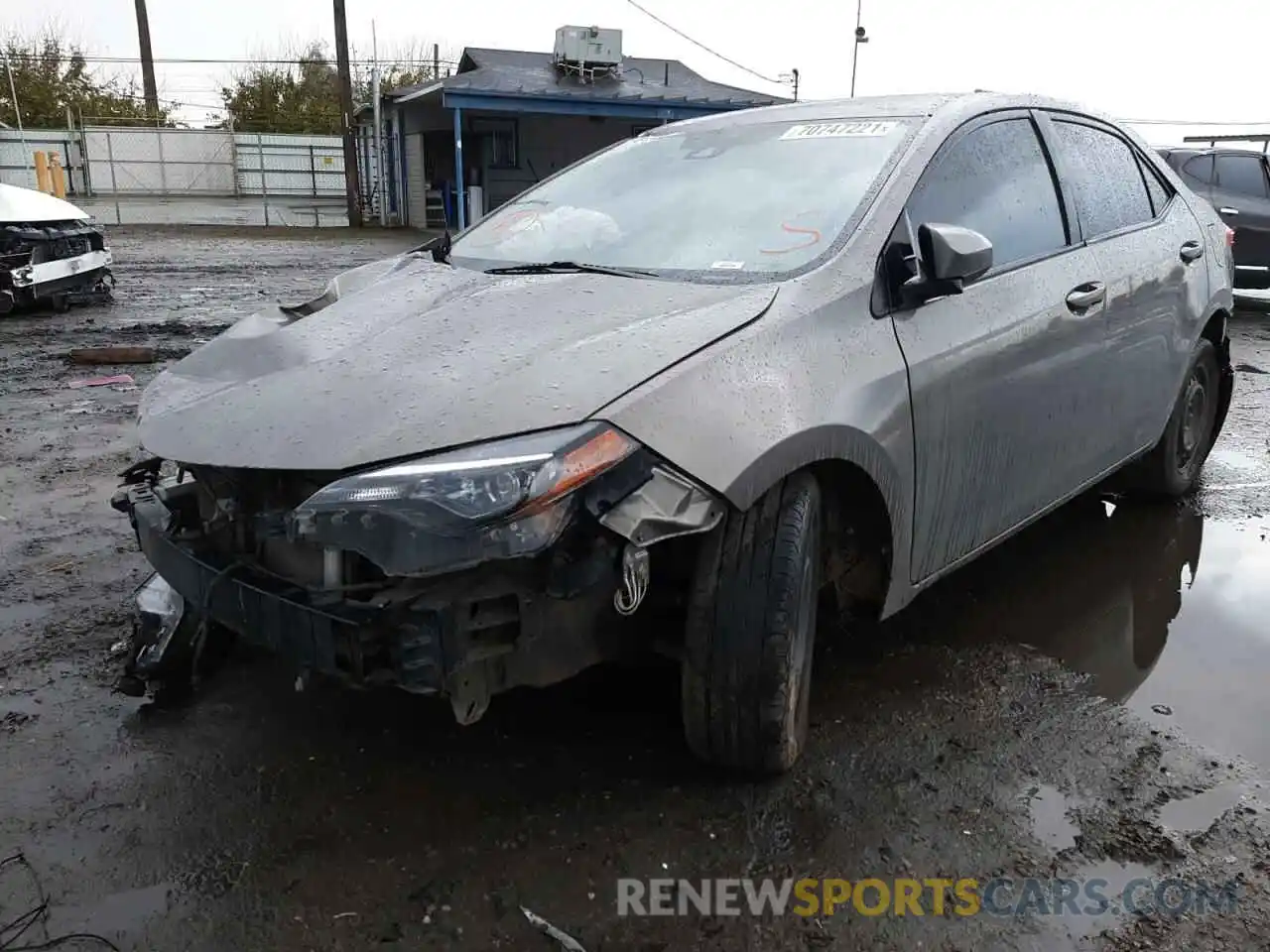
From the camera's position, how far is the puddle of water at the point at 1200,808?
2525mm

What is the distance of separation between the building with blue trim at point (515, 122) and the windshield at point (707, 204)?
19.9 m

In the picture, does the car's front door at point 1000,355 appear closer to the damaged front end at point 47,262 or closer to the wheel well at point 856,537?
the wheel well at point 856,537

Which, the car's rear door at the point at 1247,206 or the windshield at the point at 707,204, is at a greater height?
the windshield at the point at 707,204

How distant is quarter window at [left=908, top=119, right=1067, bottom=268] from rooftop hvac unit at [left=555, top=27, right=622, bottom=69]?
22134 millimetres

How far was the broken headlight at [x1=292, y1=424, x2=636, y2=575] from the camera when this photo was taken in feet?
6.56

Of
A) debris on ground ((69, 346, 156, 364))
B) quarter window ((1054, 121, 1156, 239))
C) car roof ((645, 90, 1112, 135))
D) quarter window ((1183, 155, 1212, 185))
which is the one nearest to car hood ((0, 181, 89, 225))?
debris on ground ((69, 346, 156, 364))

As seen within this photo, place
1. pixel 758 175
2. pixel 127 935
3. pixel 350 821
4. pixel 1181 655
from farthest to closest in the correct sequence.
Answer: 1. pixel 1181 655
2. pixel 758 175
3. pixel 350 821
4. pixel 127 935

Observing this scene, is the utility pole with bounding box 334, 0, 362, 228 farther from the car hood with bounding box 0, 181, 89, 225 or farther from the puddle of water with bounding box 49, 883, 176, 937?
the puddle of water with bounding box 49, 883, 176, 937

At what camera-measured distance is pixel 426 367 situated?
242 centimetres

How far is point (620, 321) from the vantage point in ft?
8.30

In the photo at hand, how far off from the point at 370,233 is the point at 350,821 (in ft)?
77.6

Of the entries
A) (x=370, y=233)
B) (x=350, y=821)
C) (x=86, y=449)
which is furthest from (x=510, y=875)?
(x=370, y=233)

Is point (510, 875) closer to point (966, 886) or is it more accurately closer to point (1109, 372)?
point (966, 886)

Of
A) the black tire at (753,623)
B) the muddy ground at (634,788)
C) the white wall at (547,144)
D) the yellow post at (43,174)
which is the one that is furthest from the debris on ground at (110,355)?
the yellow post at (43,174)
